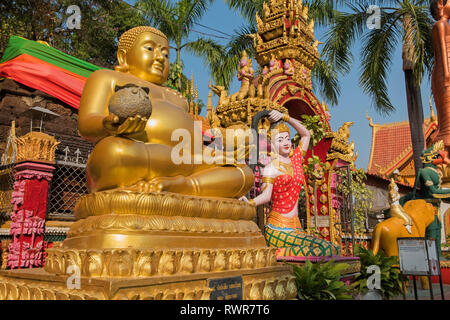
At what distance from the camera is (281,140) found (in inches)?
186

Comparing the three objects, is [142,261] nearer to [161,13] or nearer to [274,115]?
[274,115]

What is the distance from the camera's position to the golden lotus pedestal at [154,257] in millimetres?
2062

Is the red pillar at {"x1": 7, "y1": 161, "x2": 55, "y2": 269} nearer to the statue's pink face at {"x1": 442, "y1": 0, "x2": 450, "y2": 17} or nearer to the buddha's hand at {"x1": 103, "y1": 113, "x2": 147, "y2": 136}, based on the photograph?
the buddha's hand at {"x1": 103, "y1": 113, "x2": 147, "y2": 136}

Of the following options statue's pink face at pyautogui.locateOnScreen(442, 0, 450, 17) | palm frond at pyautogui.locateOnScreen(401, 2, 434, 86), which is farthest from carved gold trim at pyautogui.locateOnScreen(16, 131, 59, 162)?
statue's pink face at pyautogui.locateOnScreen(442, 0, 450, 17)

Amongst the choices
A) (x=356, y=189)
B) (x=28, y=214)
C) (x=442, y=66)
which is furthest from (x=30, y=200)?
(x=442, y=66)

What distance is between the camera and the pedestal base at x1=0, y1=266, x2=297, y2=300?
191 cm

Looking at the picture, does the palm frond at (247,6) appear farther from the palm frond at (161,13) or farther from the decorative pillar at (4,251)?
the decorative pillar at (4,251)

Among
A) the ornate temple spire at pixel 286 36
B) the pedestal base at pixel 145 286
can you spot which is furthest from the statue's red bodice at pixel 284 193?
the ornate temple spire at pixel 286 36

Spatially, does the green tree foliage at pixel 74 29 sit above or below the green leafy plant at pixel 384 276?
above

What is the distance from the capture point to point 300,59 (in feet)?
23.6

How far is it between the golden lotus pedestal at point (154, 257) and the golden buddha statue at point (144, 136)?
18 centimetres

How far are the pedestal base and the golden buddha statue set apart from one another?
694 millimetres

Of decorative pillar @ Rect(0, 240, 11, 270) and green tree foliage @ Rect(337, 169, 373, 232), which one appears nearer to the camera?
decorative pillar @ Rect(0, 240, 11, 270)
